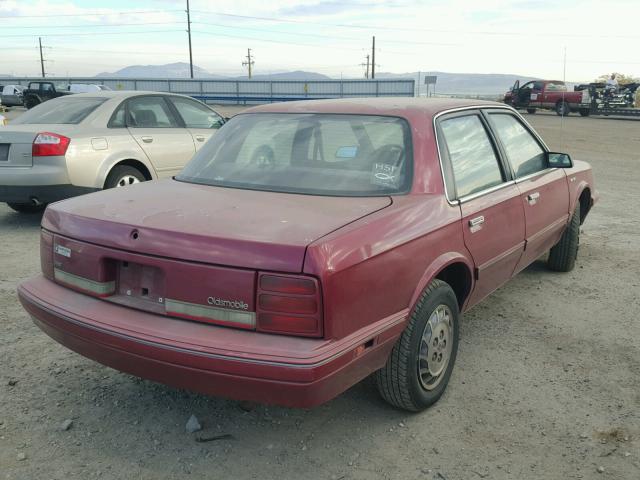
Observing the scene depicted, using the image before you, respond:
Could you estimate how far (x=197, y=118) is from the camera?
8117 millimetres

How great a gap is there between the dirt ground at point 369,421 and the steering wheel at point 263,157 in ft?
4.36

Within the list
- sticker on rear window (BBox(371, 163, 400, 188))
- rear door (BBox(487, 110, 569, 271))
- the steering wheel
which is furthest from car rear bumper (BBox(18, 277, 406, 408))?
rear door (BBox(487, 110, 569, 271))

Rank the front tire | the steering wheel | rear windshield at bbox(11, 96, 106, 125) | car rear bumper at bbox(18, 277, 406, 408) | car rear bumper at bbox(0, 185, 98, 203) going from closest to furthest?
1. car rear bumper at bbox(18, 277, 406, 408)
2. the front tire
3. the steering wheel
4. car rear bumper at bbox(0, 185, 98, 203)
5. rear windshield at bbox(11, 96, 106, 125)

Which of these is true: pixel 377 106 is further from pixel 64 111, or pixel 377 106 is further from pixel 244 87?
pixel 244 87

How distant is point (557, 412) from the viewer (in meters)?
3.16

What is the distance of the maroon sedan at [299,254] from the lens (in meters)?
2.40

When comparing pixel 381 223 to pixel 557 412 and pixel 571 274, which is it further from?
pixel 571 274

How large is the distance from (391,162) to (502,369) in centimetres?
142

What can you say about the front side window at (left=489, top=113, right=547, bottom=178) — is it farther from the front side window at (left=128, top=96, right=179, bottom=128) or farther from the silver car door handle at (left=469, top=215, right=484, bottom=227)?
the front side window at (left=128, top=96, right=179, bottom=128)

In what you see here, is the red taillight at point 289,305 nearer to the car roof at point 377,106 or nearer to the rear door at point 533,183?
the car roof at point 377,106

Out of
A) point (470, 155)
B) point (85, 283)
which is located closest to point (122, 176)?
point (85, 283)

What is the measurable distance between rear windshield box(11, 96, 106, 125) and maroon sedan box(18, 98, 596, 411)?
3.89 m

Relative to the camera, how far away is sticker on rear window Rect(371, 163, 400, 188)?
10.4ft

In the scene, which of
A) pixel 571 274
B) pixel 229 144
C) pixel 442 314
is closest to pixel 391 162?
pixel 442 314
